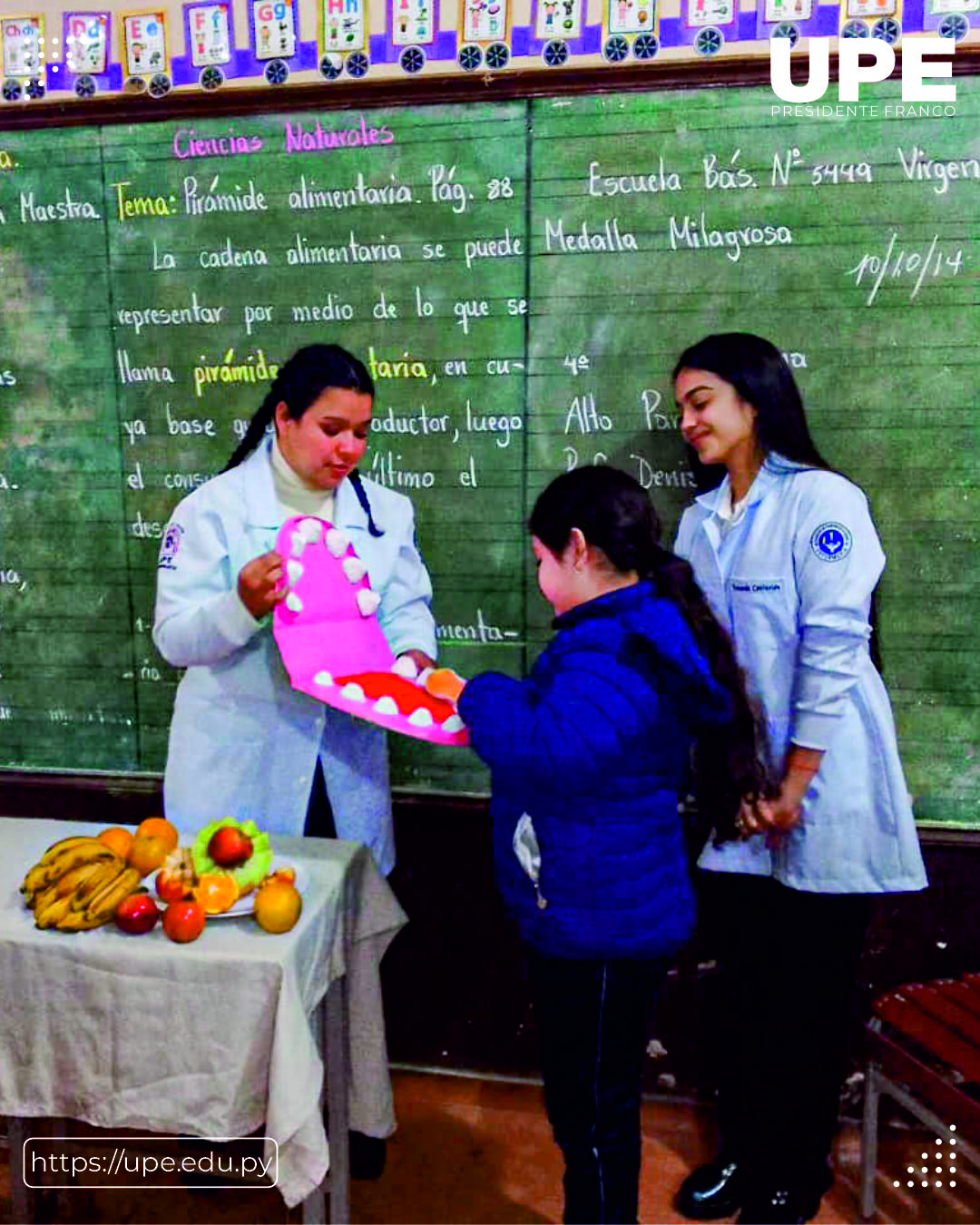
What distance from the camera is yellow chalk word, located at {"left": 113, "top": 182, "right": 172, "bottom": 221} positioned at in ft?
8.25

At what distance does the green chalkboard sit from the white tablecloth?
109 centimetres

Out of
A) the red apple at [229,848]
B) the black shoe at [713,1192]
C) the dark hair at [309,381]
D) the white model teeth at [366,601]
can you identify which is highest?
the dark hair at [309,381]

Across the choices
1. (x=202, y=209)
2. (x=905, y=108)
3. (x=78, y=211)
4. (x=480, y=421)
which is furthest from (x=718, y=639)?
(x=78, y=211)

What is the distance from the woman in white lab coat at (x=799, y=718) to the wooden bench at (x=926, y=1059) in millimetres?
107

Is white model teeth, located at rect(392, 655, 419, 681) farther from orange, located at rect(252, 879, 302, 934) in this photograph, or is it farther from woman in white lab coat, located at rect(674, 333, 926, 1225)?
woman in white lab coat, located at rect(674, 333, 926, 1225)

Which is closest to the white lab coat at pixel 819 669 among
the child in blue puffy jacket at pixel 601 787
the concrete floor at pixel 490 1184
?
the child in blue puffy jacket at pixel 601 787

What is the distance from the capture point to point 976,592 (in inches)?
91.5

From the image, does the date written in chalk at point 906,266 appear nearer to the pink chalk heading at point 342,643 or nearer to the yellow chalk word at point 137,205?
the pink chalk heading at point 342,643

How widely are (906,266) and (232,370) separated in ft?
5.42

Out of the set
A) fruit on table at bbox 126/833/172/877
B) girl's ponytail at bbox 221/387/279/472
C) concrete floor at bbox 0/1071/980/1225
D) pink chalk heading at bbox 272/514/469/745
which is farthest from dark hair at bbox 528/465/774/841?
concrete floor at bbox 0/1071/980/1225

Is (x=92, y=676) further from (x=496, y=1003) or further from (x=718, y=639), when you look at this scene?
(x=718, y=639)

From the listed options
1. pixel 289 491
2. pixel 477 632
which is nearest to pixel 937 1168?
pixel 477 632

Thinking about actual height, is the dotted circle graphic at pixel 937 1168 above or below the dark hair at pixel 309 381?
below

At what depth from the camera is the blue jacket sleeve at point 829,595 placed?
192 cm
